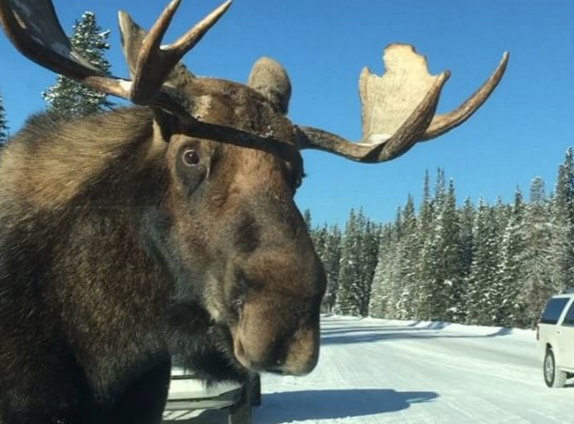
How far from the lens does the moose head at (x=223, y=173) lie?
304cm

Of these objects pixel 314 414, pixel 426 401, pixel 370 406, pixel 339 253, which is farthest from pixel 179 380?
pixel 339 253

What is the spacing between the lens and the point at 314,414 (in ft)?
40.4

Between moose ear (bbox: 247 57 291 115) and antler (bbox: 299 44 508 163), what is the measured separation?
17 centimetres

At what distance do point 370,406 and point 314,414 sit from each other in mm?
1353

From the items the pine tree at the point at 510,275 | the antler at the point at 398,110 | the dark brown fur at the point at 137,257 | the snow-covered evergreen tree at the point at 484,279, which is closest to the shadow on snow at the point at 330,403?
the antler at the point at 398,110

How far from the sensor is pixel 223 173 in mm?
3428

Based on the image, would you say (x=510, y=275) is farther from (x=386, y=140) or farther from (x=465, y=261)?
(x=386, y=140)

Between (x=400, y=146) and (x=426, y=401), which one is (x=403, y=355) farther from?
(x=400, y=146)

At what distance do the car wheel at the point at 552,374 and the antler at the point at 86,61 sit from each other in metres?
15.0

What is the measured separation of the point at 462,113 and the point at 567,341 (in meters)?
14.2

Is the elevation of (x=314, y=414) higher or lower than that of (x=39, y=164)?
lower

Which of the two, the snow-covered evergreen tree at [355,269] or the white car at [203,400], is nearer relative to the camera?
the white car at [203,400]

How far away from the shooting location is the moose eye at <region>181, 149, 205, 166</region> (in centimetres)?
351

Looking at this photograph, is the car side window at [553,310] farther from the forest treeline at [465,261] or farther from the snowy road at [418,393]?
the forest treeline at [465,261]
